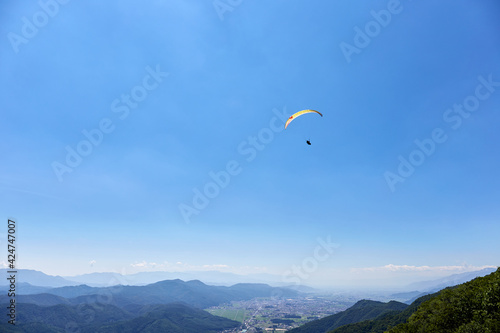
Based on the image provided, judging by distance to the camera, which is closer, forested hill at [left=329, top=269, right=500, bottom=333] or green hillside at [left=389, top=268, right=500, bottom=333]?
forested hill at [left=329, top=269, right=500, bottom=333]

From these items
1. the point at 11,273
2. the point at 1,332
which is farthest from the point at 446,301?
the point at 1,332

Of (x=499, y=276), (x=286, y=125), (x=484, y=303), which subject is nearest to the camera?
(x=484, y=303)

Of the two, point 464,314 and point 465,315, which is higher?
point 464,314

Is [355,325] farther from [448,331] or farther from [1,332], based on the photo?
[1,332]

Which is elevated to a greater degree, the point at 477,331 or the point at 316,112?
the point at 316,112

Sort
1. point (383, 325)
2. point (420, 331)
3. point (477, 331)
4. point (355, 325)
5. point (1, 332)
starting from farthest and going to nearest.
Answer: point (1, 332) < point (355, 325) < point (383, 325) < point (420, 331) < point (477, 331)

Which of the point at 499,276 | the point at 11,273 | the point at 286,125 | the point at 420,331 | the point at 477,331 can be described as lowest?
the point at 420,331

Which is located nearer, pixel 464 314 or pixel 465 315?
pixel 465 315

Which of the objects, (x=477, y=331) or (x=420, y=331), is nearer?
(x=477, y=331)

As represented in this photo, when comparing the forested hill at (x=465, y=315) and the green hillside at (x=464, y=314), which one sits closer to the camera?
the forested hill at (x=465, y=315)

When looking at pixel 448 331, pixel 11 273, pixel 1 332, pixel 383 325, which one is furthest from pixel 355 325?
pixel 1 332
